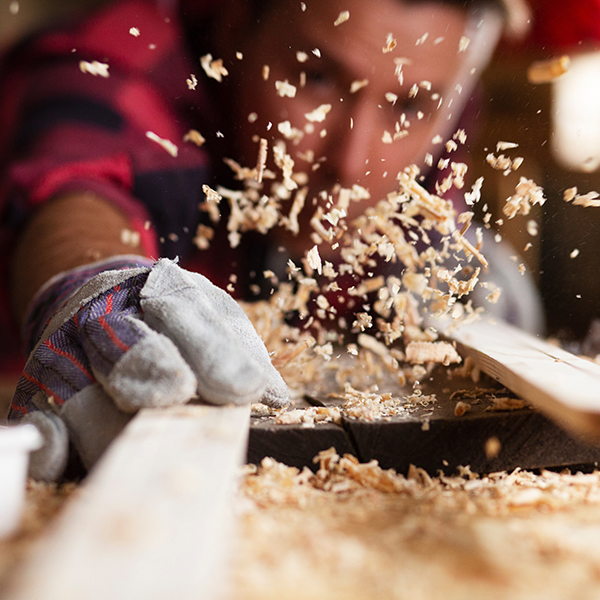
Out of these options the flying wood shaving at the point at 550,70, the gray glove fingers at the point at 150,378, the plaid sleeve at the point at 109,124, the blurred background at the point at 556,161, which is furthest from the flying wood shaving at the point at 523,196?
the plaid sleeve at the point at 109,124

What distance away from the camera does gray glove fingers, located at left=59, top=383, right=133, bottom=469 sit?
711 mm

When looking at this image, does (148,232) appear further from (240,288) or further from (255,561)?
(255,561)

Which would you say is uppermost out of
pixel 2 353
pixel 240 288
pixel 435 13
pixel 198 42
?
pixel 435 13

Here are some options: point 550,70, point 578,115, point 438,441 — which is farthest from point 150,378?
point 578,115

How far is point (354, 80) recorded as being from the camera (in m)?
1.35

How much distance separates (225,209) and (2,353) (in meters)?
1.21

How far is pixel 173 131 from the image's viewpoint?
1.73 meters

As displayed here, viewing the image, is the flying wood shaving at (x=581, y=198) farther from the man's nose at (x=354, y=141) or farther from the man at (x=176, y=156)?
the man's nose at (x=354, y=141)

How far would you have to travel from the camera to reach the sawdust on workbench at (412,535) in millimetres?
476

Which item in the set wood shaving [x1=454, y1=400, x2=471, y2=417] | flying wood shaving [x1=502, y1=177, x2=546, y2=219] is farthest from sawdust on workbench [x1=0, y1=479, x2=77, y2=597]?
flying wood shaving [x1=502, y1=177, x2=546, y2=219]

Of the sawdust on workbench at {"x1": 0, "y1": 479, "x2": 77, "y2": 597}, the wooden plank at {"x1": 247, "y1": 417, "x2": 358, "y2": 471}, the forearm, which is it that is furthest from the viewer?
the forearm

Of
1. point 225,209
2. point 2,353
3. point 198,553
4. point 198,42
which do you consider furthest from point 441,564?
point 2,353

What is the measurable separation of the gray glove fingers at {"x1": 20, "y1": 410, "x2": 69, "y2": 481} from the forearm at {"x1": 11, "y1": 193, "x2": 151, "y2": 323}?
682 millimetres

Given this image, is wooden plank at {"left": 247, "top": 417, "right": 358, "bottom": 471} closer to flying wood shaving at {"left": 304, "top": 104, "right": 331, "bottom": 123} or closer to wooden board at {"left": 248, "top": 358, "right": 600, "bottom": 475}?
wooden board at {"left": 248, "top": 358, "right": 600, "bottom": 475}
